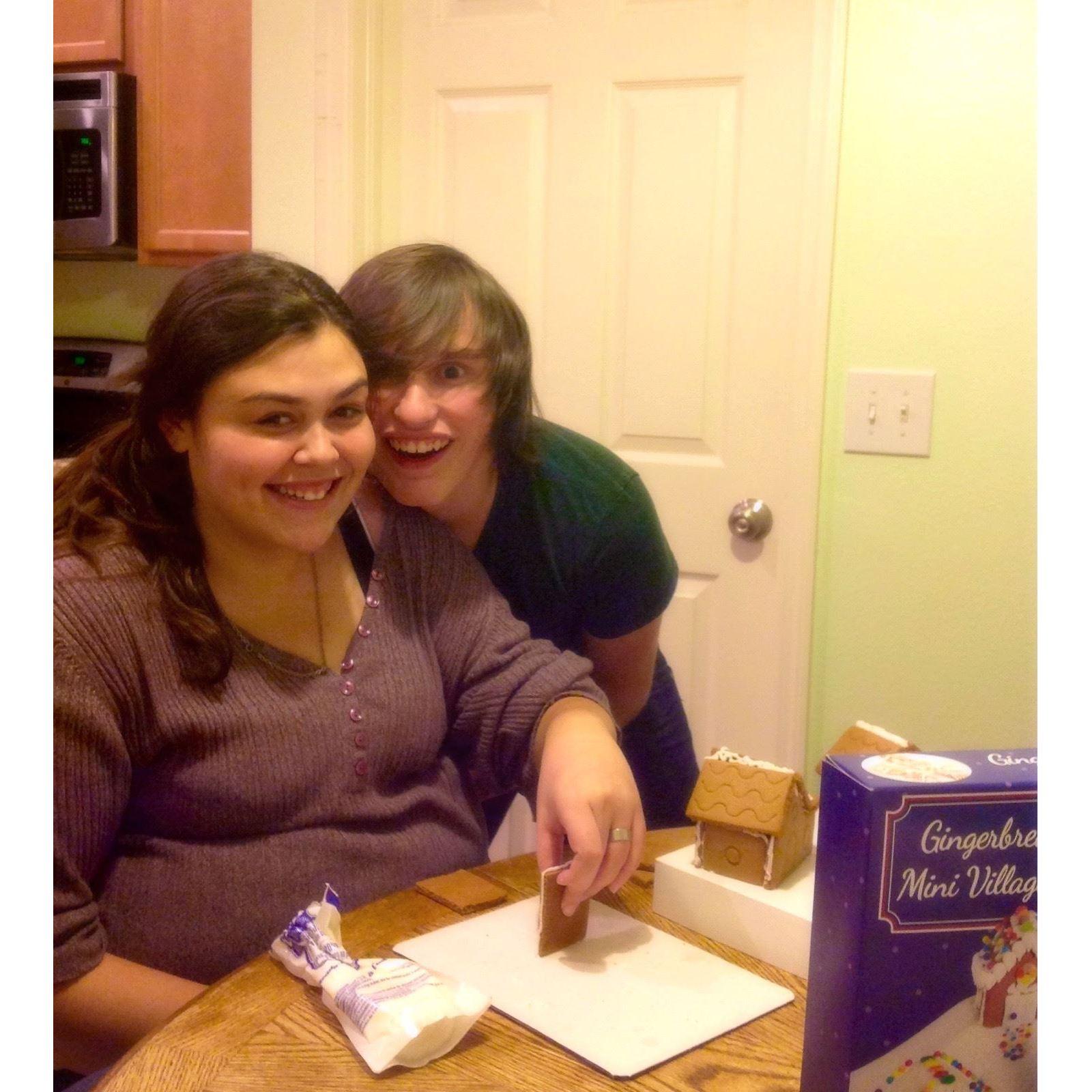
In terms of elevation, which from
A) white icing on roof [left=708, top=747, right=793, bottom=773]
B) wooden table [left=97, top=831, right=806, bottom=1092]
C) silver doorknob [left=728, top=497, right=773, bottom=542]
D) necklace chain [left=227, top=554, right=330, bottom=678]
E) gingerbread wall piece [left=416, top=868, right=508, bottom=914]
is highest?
silver doorknob [left=728, top=497, right=773, bottom=542]

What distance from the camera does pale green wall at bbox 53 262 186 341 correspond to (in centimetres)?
219

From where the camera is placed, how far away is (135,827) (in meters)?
0.88

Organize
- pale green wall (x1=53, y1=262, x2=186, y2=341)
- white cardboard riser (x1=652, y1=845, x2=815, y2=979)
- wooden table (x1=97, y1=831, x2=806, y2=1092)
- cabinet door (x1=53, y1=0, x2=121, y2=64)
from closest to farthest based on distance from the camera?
wooden table (x1=97, y1=831, x2=806, y2=1092)
white cardboard riser (x1=652, y1=845, x2=815, y2=979)
cabinet door (x1=53, y1=0, x2=121, y2=64)
pale green wall (x1=53, y1=262, x2=186, y2=341)

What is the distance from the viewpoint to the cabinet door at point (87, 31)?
1.61 metres

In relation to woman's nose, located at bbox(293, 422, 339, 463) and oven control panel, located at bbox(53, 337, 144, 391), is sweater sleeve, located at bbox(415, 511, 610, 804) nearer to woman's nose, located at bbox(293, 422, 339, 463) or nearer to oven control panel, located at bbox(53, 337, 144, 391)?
woman's nose, located at bbox(293, 422, 339, 463)

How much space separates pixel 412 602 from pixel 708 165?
2.61 feet

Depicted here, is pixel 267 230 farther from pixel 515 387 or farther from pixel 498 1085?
pixel 498 1085

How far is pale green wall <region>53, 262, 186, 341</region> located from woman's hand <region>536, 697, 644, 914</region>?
5.29 feet

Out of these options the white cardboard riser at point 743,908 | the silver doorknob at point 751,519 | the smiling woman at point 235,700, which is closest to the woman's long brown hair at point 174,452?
the smiling woman at point 235,700

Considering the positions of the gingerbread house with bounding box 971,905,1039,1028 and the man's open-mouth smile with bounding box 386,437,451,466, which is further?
the man's open-mouth smile with bounding box 386,437,451,466

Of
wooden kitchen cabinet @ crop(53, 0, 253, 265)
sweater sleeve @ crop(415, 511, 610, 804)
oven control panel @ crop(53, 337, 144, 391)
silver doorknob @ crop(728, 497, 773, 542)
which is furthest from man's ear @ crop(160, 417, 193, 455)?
oven control panel @ crop(53, 337, 144, 391)

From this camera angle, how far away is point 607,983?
697mm

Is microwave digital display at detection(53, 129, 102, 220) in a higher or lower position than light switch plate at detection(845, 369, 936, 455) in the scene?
higher

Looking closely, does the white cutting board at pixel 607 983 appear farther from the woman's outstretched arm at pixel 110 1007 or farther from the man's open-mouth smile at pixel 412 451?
the man's open-mouth smile at pixel 412 451
